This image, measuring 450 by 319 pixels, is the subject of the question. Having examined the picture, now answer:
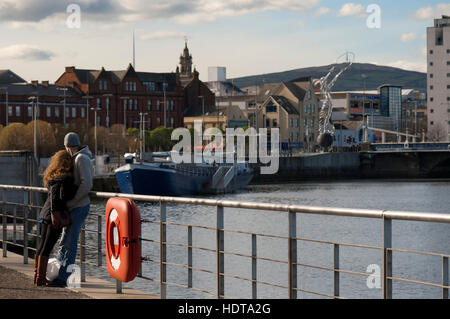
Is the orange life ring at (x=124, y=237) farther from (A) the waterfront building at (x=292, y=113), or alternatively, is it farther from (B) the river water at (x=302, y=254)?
(A) the waterfront building at (x=292, y=113)

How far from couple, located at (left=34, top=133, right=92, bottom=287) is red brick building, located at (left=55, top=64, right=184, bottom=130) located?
4792 inches

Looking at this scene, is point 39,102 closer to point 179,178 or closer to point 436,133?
point 179,178

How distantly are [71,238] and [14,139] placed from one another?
7411cm

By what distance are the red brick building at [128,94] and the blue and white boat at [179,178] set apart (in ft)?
181

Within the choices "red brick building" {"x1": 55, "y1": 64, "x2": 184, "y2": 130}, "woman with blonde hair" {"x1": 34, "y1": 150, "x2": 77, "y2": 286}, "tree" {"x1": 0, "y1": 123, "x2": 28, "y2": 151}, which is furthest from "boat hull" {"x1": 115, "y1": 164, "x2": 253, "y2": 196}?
"red brick building" {"x1": 55, "y1": 64, "x2": 184, "y2": 130}

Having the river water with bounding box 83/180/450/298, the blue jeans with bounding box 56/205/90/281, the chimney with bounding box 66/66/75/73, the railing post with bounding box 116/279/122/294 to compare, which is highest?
the chimney with bounding box 66/66/75/73

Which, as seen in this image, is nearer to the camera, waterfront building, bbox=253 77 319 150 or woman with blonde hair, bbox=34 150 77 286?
woman with blonde hair, bbox=34 150 77 286

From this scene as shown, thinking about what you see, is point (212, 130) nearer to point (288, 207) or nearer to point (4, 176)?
point (4, 176)

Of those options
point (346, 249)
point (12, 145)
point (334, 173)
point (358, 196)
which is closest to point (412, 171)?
point (334, 173)

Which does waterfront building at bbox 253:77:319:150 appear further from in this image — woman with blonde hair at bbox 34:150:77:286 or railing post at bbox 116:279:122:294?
railing post at bbox 116:279:122:294

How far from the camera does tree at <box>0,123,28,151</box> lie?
80312mm

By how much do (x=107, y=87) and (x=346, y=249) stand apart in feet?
372

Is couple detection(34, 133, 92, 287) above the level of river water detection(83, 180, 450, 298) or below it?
above

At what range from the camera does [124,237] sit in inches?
324
